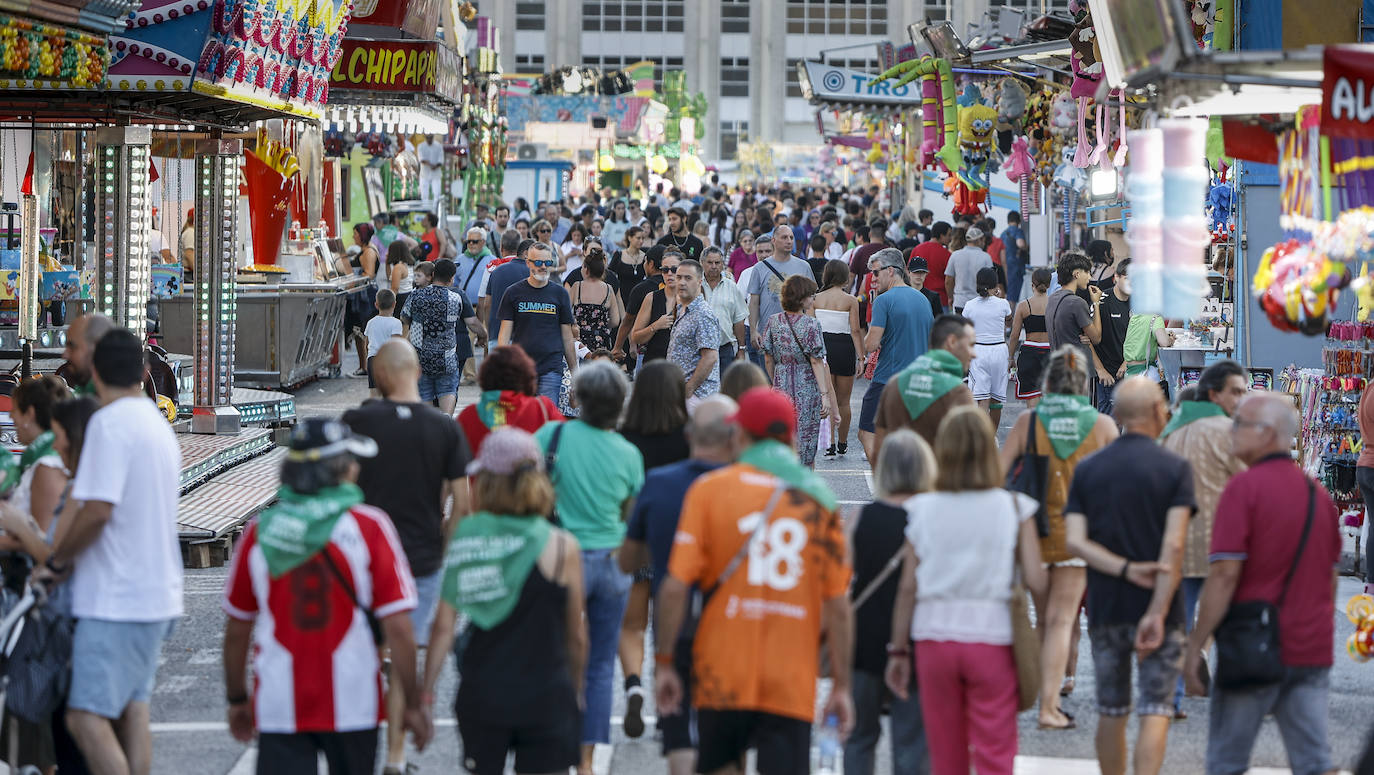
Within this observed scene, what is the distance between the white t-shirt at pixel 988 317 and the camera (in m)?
13.2

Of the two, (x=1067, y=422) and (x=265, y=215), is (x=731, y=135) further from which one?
(x=1067, y=422)

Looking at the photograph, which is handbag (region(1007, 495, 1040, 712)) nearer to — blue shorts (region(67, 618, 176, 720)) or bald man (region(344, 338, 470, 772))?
bald man (region(344, 338, 470, 772))

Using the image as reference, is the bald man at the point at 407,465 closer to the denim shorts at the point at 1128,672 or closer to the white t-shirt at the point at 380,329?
the denim shorts at the point at 1128,672

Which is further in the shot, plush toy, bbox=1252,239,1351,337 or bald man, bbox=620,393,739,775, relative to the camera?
plush toy, bbox=1252,239,1351,337

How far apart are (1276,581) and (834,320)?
24.4ft

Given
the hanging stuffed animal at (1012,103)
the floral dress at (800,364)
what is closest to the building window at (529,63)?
the hanging stuffed animal at (1012,103)

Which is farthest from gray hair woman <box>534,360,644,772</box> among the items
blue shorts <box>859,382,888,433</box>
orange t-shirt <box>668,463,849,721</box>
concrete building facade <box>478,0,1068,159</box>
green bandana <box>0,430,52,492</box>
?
concrete building facade <box>478,0,1068,159</box>

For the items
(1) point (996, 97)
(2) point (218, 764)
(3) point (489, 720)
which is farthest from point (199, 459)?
(1) point (996, 97)

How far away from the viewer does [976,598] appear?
5492 mm

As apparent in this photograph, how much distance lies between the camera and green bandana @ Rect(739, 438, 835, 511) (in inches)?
201

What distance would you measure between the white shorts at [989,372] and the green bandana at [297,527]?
865cm

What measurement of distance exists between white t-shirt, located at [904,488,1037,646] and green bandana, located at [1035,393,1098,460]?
1.65 meters

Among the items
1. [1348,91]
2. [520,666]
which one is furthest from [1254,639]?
[520,666]

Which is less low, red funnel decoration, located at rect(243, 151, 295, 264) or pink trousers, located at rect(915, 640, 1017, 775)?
red funnel decoration, located at rect(243, 151, 295, 264)
